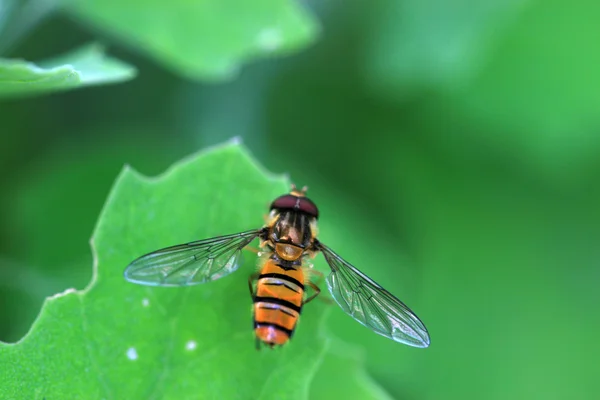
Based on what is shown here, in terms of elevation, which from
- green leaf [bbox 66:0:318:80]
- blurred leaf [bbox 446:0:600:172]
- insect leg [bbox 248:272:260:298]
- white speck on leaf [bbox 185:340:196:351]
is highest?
blurred leaf [bbox 446:0:600:172]

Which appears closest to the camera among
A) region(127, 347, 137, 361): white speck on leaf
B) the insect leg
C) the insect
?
region(127, 347, 137, 361): white speck on leaf

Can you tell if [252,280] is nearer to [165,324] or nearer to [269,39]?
[165,324]

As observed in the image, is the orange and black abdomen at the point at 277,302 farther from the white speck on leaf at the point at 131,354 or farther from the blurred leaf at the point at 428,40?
the blurred leaf at the point at 428,40

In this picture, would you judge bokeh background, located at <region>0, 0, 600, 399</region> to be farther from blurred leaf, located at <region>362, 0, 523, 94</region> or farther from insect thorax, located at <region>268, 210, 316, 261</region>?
insect thorax, located at <region>268, 210, 316, 261</region>

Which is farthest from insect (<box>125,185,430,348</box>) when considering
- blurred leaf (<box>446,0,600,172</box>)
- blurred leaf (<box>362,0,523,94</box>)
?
blurred leaf (<box>446,0,600,172</box>)

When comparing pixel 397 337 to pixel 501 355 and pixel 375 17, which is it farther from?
pixel 375 17

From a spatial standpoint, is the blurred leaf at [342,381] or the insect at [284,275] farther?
the blurred leaf at [342,381]

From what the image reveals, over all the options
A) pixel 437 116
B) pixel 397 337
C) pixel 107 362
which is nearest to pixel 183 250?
pixel 107 362

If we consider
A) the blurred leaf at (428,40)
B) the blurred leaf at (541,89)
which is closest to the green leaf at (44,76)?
the blurred leaf at (428,40)
